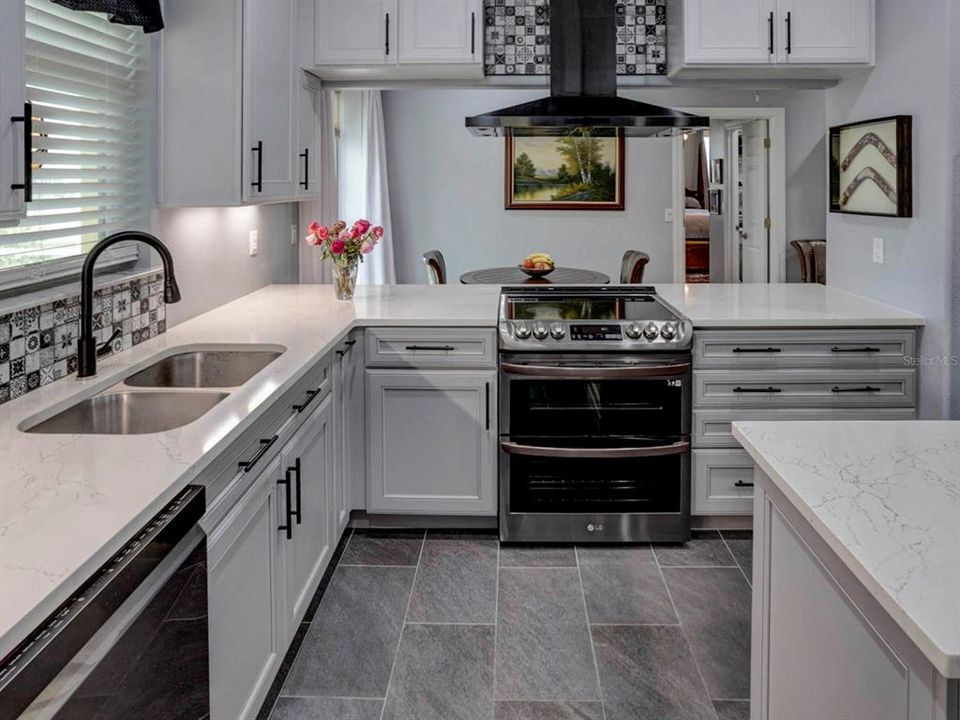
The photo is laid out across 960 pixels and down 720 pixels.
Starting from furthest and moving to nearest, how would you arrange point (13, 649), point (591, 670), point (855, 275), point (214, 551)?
point (855, 275) → point (591, 670) → point (214, 551) → point (13, 649)

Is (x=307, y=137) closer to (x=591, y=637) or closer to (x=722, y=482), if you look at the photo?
(x=722, y=482)

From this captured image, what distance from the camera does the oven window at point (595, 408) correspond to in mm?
3459

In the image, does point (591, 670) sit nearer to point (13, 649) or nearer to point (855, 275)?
point (13, 649)

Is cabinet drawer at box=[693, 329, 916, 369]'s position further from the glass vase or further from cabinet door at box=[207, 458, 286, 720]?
cabinet door at box=[207, 458, 286, 720]

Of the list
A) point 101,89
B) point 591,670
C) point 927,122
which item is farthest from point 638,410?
point 101,89

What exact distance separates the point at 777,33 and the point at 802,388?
4.81 ft

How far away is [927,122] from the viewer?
3.25 m

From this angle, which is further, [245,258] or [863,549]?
[245,258]

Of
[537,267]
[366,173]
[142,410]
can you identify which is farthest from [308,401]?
[366,173]

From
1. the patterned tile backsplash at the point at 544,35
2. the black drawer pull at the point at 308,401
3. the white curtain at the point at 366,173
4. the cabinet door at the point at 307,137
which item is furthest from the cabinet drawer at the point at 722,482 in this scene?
the white curtain at the point at 366,173

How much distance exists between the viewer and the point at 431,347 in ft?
11.5

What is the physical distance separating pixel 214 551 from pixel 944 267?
269 cm

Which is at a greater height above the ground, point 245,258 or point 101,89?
point 101,89

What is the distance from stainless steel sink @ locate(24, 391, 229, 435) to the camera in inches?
86.3
